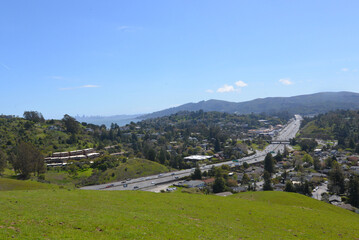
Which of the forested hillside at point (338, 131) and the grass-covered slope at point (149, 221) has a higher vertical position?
the grass-covered slope at point (149, 221)

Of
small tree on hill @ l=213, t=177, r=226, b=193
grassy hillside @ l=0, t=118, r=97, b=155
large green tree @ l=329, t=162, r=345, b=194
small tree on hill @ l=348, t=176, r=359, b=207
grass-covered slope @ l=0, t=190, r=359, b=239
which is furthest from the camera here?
grassy hillside @ l=0, t=118, r=97, b=155

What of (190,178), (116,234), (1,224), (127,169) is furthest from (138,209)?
(127,169)

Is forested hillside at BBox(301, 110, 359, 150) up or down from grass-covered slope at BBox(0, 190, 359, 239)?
down

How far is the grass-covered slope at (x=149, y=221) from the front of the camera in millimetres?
12753

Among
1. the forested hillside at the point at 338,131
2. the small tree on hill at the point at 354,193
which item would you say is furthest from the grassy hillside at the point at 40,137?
the forested hillside at the point at 338,131

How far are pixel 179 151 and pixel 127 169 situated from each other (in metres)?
54.6

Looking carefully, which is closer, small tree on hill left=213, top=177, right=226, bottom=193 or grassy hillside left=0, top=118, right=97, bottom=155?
small tree on hill left=213, top=177, right=226, bottom=193

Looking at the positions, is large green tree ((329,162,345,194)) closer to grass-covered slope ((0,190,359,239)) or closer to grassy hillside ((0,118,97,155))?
grass-covered slope ((0,190,359,239))

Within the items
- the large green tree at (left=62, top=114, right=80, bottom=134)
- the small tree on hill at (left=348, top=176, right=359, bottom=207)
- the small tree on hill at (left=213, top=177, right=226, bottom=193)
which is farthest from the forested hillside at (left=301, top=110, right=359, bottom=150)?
the large green tree at (left=62, top=114, right=80, bottom=134)

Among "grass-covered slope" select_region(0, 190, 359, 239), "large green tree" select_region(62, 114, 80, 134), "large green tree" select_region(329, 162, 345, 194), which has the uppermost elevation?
"large green tree" select_region(62, 114, 80, 134)

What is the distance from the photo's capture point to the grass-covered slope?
12.8 m

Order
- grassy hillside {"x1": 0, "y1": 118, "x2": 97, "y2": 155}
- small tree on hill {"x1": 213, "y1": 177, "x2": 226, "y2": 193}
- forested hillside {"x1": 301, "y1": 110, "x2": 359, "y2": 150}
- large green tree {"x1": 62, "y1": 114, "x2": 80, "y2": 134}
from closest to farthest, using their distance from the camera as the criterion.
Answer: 1. small tree on hill {"x1": 213, "y1": 177, "x2": 226, "y2": 193}
2. grassy hillside {"x1": 0, "y1": 118, "x2": 97, "y2": 155}
3. large green tree {"x1": 62, "y1": 114, "x2": 80, "y2": 134}
4. forested hillside {"x1": 301, "y1": 110, "x2": 359, "y2": 150}

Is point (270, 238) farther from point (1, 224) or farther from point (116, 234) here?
point (1, 224)

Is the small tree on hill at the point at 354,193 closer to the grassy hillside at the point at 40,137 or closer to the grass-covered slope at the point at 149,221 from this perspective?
the grass-covered slope at the point at 149,221
